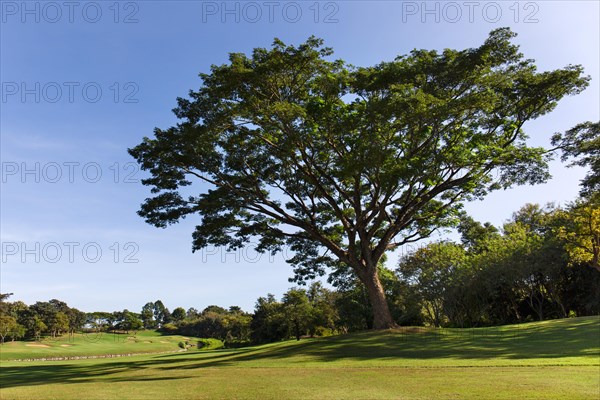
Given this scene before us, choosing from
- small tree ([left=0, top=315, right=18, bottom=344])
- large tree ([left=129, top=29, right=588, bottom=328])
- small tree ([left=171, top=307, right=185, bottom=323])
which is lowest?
small tree ([left=171, top=307, right=185, bottom=323])

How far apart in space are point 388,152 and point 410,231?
9378 millimetres

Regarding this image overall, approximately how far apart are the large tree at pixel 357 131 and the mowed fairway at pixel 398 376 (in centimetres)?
684

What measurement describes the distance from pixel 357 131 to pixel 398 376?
1218cm

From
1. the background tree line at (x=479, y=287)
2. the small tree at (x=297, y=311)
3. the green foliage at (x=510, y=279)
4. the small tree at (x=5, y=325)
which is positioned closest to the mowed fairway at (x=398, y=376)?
the background tree line at (x=479, y=287)

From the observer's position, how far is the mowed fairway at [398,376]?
9.22 metres

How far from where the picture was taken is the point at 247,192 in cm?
2441

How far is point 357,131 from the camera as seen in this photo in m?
20.6

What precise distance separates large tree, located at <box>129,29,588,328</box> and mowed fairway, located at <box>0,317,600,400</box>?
6842 mm

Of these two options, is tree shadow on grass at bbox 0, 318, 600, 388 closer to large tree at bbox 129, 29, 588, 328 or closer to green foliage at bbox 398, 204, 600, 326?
large tree at bbox 129, 29, 588, 328

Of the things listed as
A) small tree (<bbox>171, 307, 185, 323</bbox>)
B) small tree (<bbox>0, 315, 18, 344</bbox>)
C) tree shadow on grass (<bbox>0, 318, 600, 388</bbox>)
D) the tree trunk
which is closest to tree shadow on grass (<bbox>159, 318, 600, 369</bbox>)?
tree shadow on grass (<bbox>0, 318, 600, 388</bbox>)

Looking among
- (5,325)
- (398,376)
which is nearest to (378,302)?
(398,376)

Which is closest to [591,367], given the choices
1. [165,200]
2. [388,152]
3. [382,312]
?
[388,152]

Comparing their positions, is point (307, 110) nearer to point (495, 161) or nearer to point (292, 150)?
point (292, 150)

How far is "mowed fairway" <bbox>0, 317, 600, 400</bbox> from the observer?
9.22 m
